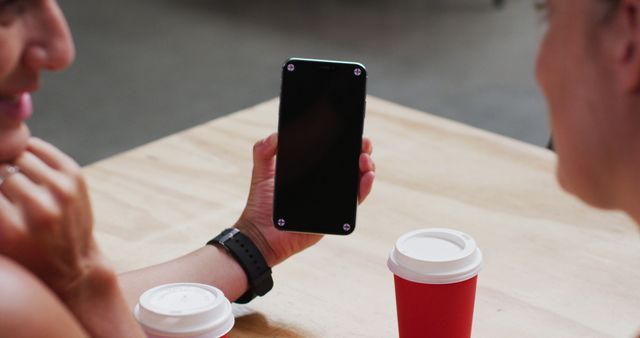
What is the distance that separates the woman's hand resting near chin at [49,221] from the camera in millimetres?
719

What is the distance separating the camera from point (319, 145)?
109 centimetres

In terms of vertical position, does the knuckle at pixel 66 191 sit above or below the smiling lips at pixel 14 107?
below

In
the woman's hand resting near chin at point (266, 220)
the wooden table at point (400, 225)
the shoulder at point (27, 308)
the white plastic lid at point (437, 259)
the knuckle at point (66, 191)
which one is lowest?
the wooden table at point (400, 225)

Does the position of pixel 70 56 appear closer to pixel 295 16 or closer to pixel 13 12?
pixel 13 12

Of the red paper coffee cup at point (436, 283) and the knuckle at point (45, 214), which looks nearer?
the knuckle at point (45, 214)

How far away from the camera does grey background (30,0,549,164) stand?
3.38 m

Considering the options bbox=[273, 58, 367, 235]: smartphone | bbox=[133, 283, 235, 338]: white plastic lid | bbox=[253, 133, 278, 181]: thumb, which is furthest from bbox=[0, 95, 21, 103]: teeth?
bbox=[253, 133, 278, 181]: thumb

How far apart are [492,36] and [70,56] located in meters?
3.53

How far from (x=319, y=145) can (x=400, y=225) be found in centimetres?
28

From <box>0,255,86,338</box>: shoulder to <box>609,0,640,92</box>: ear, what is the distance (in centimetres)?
44

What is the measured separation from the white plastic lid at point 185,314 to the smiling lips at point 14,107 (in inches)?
10.1

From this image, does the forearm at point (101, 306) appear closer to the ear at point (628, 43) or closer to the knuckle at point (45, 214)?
the knuckle at point (45, 214)

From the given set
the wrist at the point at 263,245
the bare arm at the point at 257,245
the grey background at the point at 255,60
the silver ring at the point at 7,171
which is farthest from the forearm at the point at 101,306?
the grey background at the point at 255,60

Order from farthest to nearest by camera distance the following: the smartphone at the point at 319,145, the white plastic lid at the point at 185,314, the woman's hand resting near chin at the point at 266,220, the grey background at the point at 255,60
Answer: the grey background at the point at 255,60, the woman's hand resting near chin at the point at 266,220, the smartphone at the point at 319,145, the white plastic lid at the point at 185,314
